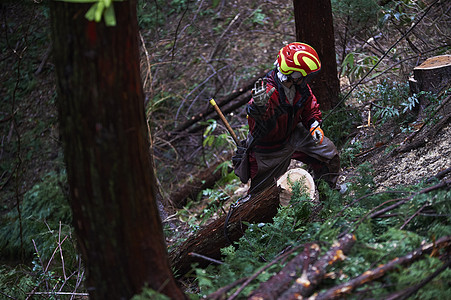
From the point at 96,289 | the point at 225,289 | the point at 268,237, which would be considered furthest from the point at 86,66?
the point at 268,237

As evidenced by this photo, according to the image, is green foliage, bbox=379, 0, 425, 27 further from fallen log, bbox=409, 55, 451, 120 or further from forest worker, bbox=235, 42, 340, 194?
forest worker, bbox=235, 42, 340, 194

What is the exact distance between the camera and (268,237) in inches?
153

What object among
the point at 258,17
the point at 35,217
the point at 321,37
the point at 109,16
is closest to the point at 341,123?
the point at 321,37

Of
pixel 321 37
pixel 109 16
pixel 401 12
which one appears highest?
pixel 401 12

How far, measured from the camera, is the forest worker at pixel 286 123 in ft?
14.2

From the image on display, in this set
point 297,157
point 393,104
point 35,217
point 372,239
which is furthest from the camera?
point 35,217

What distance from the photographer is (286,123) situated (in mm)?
4656

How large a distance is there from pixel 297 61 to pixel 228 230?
176 centimetres

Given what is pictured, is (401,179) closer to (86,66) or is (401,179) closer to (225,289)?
(225,289)

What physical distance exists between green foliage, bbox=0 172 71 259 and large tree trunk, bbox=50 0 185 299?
16.8ft

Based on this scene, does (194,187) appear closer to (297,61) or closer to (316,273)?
(297,61)

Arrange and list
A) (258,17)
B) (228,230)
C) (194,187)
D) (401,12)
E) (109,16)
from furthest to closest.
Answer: (258,17), (194,187), (401,12), (228,230), (109,16)

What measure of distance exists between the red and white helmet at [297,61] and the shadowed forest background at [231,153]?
1.03m

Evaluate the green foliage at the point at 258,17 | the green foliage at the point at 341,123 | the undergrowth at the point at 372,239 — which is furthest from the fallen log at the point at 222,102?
the undergrowth at the point at 372,239
